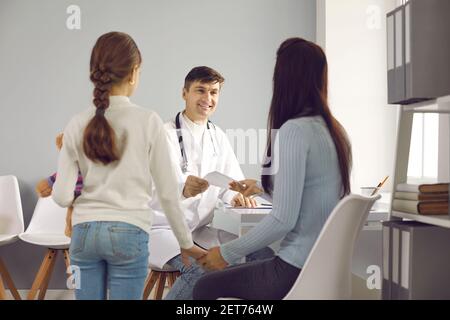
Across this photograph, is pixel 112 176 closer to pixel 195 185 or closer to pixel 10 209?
pixel 195 185

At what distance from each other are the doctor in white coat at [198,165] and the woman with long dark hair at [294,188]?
2.75 ft

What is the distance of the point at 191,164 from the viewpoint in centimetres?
288

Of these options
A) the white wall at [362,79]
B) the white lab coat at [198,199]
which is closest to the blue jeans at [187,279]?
the white lab coat at [198,199]

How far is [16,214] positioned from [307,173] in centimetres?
273

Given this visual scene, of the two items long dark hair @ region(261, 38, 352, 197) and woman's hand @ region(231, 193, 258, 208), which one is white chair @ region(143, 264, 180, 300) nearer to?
woman's hand @ region(231, 193, 258, 208)

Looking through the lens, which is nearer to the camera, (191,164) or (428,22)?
(428,22)

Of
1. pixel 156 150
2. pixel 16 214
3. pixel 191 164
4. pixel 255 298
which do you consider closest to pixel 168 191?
pixel 156 150

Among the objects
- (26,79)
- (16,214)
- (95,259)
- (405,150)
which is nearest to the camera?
(95,259)

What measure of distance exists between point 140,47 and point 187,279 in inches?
94.6

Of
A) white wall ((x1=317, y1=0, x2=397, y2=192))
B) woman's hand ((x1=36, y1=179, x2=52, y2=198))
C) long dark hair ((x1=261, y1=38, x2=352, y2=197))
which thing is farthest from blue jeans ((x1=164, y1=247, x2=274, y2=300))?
white wall ((x1=317, y1=0, x2=397, y2=192))

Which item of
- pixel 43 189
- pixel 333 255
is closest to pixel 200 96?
pixel 43 189

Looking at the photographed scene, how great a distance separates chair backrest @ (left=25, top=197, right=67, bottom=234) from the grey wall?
169 mm

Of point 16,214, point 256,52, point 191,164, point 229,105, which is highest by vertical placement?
point 256,52

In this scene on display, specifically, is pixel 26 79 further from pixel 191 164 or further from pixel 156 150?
pixel 156 150
